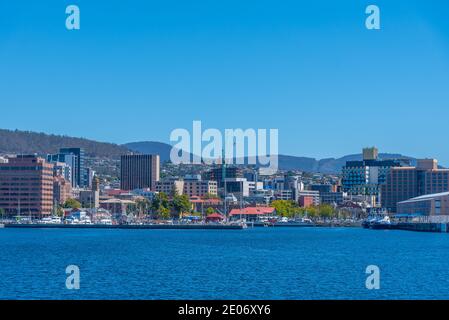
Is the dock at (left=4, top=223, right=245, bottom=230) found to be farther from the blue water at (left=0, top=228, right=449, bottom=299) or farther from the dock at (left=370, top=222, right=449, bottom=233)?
the blue water at (left=0, top=228, right=449, bottom=299)

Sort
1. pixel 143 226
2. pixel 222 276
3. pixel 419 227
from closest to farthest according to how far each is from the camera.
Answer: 1. pixel 222 276
2. pixel 419 227
3. pixel 143 226

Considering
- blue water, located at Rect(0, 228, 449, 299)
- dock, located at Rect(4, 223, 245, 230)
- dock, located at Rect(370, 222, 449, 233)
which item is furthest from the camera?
dock, located at Rect(4, 223, 245, 230)

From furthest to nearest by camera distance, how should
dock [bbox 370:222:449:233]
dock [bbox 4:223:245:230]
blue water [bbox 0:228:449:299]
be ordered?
dock [bbox 4:223:245:230]
dock [bbox 370:222:449:233]
blue water [bbox 0:228:449:299]

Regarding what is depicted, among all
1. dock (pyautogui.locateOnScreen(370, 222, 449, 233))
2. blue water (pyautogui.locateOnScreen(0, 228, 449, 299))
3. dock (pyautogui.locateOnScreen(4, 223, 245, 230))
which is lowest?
dock (pyautogui.locateOnScreen(4, 223, 245, 230))

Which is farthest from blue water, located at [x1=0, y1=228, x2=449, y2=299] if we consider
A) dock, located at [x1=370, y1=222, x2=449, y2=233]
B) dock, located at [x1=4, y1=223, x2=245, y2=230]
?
dock, located at [x1=4, y1=223, x2=245, y2=230]

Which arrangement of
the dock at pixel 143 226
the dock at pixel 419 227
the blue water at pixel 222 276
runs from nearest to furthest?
the blue water at pixel 222 276
the dock at pixel 419 227
the dock at pixel 143 226

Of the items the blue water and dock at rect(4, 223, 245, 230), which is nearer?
the blue water

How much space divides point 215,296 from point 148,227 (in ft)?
467

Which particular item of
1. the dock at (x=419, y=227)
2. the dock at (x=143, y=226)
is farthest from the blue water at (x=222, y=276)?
the dock at (x=143, y=226)

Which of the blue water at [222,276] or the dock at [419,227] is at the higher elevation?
the blue water at [222,276]

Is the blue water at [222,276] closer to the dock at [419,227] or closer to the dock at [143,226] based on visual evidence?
the dock at [419,227]

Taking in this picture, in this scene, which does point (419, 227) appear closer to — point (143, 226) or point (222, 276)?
point (143, 226)

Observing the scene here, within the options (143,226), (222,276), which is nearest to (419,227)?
(143,226)
